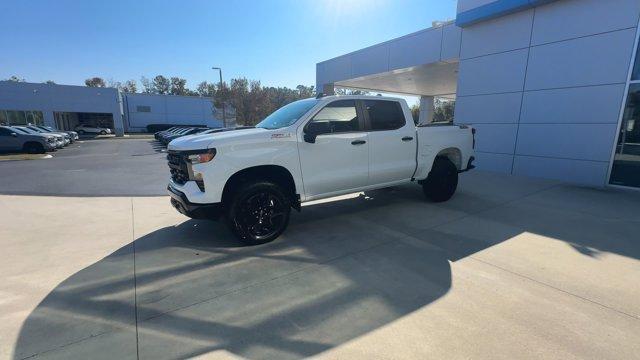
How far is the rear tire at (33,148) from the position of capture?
18.0m

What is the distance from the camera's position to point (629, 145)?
812cm

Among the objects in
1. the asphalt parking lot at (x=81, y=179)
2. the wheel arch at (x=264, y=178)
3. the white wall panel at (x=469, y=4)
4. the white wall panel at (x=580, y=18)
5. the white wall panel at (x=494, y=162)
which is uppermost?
the white wall panel at (x=469, y=4)

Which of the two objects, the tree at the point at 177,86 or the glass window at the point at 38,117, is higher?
the tree at the point at 177,86

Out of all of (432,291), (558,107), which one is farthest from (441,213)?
(558,107)

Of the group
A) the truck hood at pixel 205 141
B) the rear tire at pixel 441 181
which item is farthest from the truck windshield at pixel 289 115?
the rear tire at pixel 441 181

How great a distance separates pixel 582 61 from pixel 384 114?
276 inches

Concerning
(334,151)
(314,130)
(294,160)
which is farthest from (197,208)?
(334,151)

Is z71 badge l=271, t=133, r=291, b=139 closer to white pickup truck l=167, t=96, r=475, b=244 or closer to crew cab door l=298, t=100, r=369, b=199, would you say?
white pickup truck l=167, t=96, r=475, b=244

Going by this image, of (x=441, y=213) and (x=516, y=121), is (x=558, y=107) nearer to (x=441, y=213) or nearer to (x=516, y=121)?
(x=516, y=121)

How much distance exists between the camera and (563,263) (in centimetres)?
395

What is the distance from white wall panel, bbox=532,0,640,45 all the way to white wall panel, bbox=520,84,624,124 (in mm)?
1483

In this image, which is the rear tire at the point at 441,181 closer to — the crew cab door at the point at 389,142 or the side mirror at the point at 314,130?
the crew cab door at the point at 389,142

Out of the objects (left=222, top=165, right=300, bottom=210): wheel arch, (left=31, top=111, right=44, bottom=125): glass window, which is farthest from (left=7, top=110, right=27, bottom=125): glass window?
(left=222, top=165, right=300, bottom=210): wheel arch

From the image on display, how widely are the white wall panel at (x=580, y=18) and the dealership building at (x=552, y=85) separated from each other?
22 mm
